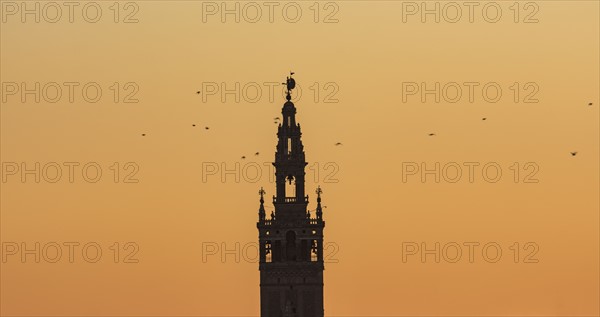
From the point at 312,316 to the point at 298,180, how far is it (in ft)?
38.5

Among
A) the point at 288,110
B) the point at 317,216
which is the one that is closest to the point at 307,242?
the point at 317,216

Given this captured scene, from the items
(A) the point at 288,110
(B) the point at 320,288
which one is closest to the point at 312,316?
(B) the point at 320,288

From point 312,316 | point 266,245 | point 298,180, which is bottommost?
point 312,316

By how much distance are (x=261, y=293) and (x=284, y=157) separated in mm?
11842

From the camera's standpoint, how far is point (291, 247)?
294 feet

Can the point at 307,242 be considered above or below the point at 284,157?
below

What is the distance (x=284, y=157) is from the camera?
291 ft

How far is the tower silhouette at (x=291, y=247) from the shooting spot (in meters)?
88.4

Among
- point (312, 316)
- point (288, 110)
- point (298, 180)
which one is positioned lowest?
point (312, 316)

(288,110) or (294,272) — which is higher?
(288,110)

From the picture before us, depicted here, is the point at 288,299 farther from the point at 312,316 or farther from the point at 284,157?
the point at 284,157

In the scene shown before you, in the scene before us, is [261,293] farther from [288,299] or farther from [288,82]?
[288,82]

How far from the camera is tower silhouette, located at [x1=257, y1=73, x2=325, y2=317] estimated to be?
88.4m

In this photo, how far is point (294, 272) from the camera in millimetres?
89312
